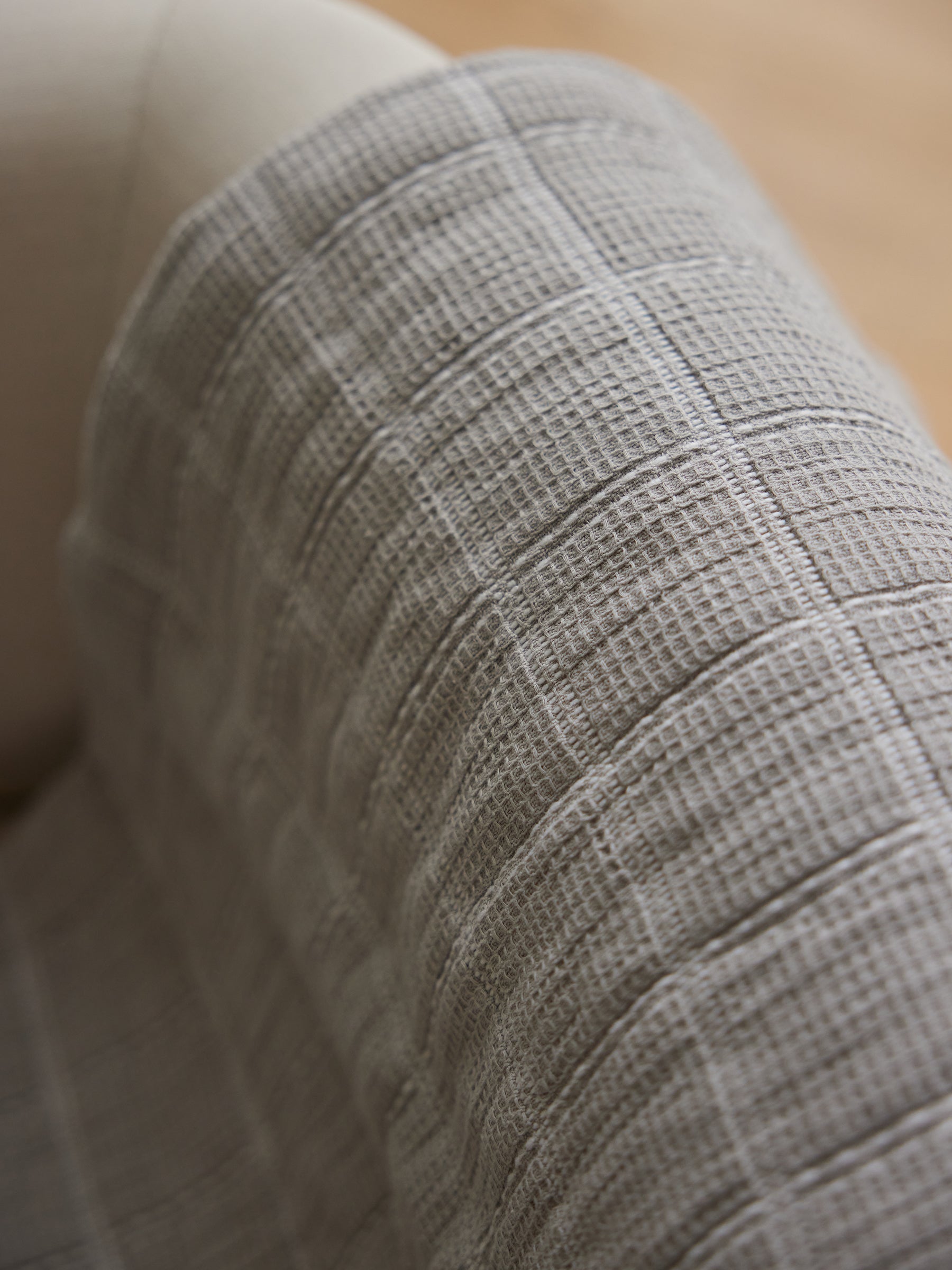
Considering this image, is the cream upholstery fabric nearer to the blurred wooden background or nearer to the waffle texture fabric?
the waffle texture fabric

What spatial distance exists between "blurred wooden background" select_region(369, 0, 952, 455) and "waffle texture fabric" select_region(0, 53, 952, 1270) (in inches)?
12.9

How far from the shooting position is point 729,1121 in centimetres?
24

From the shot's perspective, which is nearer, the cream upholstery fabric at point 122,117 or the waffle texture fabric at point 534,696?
the waffle texture fabric at point 534,696

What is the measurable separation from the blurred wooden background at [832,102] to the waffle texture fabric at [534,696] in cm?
33

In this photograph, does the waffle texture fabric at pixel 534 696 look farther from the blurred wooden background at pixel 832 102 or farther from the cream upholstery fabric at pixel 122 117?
the blurred wooden background at pixel 832 102

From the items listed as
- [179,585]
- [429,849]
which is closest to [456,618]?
[429,849]

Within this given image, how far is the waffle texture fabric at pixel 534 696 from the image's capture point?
240 millimetres

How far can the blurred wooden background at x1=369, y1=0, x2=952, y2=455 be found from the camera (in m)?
0.69

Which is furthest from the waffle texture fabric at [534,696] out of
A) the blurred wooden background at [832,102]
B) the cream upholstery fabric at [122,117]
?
the blurred wooden background at [832,102]

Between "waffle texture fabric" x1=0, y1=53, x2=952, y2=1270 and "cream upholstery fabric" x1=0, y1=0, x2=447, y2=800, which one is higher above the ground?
"cream upholstery fabric" x1=0, y1=0, x2=447, y2=800

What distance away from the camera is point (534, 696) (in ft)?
0.93

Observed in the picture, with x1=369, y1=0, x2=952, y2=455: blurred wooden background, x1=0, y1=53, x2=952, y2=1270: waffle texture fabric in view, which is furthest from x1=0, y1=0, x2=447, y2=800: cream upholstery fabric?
x1=369, y1=0, x2=952, y2=455: blurred wooden background

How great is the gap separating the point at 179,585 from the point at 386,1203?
281mm

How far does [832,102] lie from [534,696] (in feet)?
2.31
